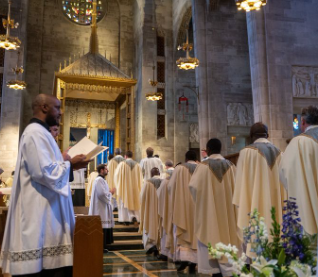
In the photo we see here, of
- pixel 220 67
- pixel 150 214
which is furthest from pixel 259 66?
pixel 150 214

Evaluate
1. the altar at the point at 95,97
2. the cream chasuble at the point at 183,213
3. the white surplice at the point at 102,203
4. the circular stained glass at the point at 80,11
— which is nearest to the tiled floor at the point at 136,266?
the cream chasuble at the point at 183,213

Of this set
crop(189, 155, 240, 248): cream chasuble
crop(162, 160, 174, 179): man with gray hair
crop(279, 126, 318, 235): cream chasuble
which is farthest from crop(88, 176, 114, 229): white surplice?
crop(279, 126, 318, 235): cream chasuble

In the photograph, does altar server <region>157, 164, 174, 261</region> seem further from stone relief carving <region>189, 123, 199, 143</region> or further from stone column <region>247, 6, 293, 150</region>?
stone relief carving <region>189, 123, 199, 143</region>

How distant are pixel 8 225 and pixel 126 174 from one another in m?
8.76

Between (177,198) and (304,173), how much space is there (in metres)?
3.32

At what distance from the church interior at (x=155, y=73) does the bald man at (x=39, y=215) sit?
12.5 ft

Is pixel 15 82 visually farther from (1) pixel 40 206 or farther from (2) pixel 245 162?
(1) pixel 40 206

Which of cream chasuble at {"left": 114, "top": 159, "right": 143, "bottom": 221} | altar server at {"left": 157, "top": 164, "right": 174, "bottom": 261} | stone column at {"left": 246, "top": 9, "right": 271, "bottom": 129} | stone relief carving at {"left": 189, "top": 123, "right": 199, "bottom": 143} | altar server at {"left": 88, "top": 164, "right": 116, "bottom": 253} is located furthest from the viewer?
stone relief carving at {"left": 189, "top": 123, "right": 199, "bottom": 143}

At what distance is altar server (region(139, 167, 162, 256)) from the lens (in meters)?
8.16

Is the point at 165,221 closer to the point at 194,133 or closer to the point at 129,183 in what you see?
the point at 129,183

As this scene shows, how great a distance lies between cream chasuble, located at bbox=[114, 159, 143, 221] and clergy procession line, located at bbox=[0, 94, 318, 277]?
224 centimetres

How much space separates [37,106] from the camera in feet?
9.04

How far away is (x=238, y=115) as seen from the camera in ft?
53.0

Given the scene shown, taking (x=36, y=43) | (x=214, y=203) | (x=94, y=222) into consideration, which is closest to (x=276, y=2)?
(x=214, y=203)
